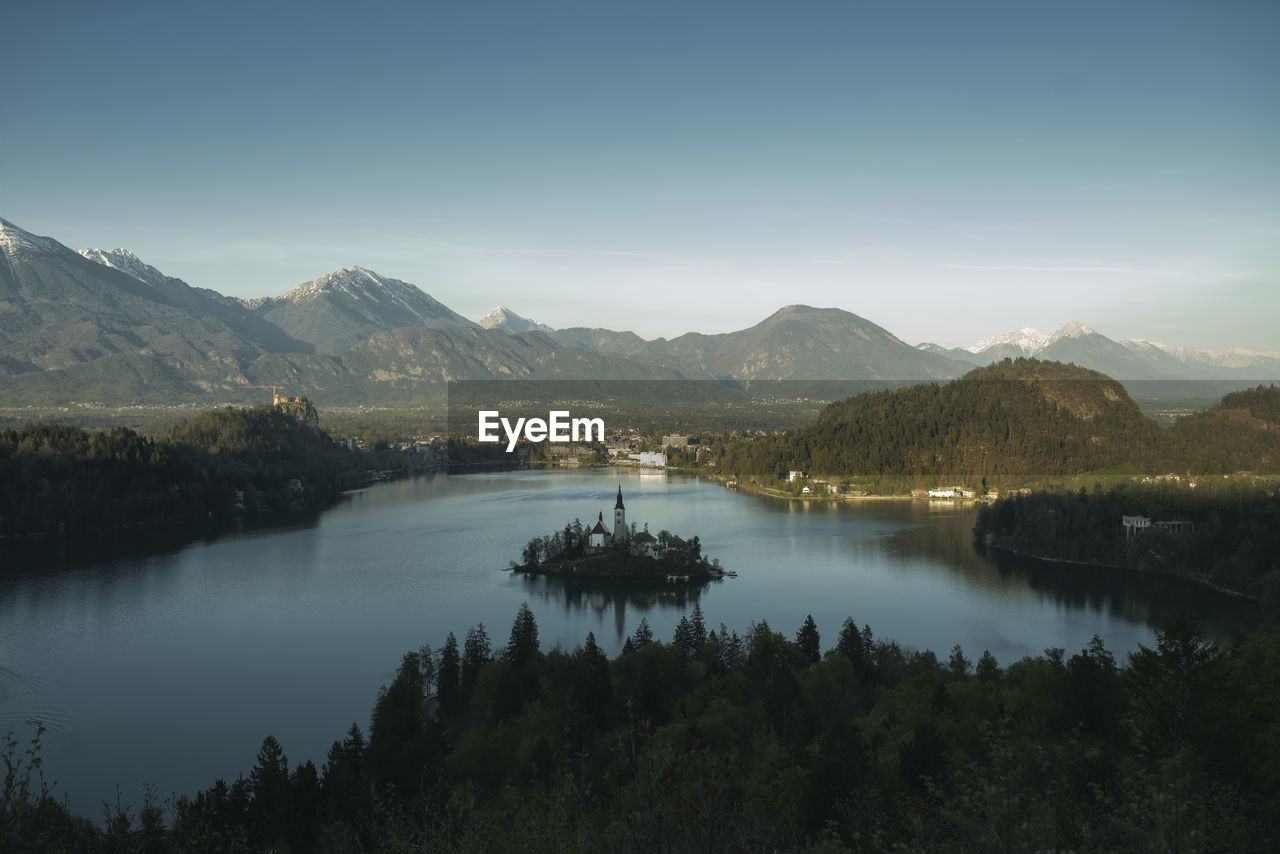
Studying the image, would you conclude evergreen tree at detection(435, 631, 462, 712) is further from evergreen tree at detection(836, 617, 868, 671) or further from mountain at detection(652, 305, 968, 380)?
mountain at detection(652, 305, 968, 380)

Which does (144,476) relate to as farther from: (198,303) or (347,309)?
(347,309)

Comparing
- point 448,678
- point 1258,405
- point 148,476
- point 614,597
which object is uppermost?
point 1258,405

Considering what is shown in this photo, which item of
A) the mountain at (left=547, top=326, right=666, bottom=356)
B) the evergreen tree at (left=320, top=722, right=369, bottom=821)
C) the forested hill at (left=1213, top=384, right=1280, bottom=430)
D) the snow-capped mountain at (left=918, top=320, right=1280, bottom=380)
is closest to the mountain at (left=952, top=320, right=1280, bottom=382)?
the snow-capped mountain at (left=918, top=320, right=1280, bottom=380)

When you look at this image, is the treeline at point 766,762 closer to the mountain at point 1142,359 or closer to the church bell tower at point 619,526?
the church bell tower at point 619,526

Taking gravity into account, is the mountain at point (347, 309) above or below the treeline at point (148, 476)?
above

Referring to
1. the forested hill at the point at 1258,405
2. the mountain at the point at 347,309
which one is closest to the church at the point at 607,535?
the forested hill at the point at 1258,405

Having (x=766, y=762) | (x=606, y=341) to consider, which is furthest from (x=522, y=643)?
(x=606, y=341)
